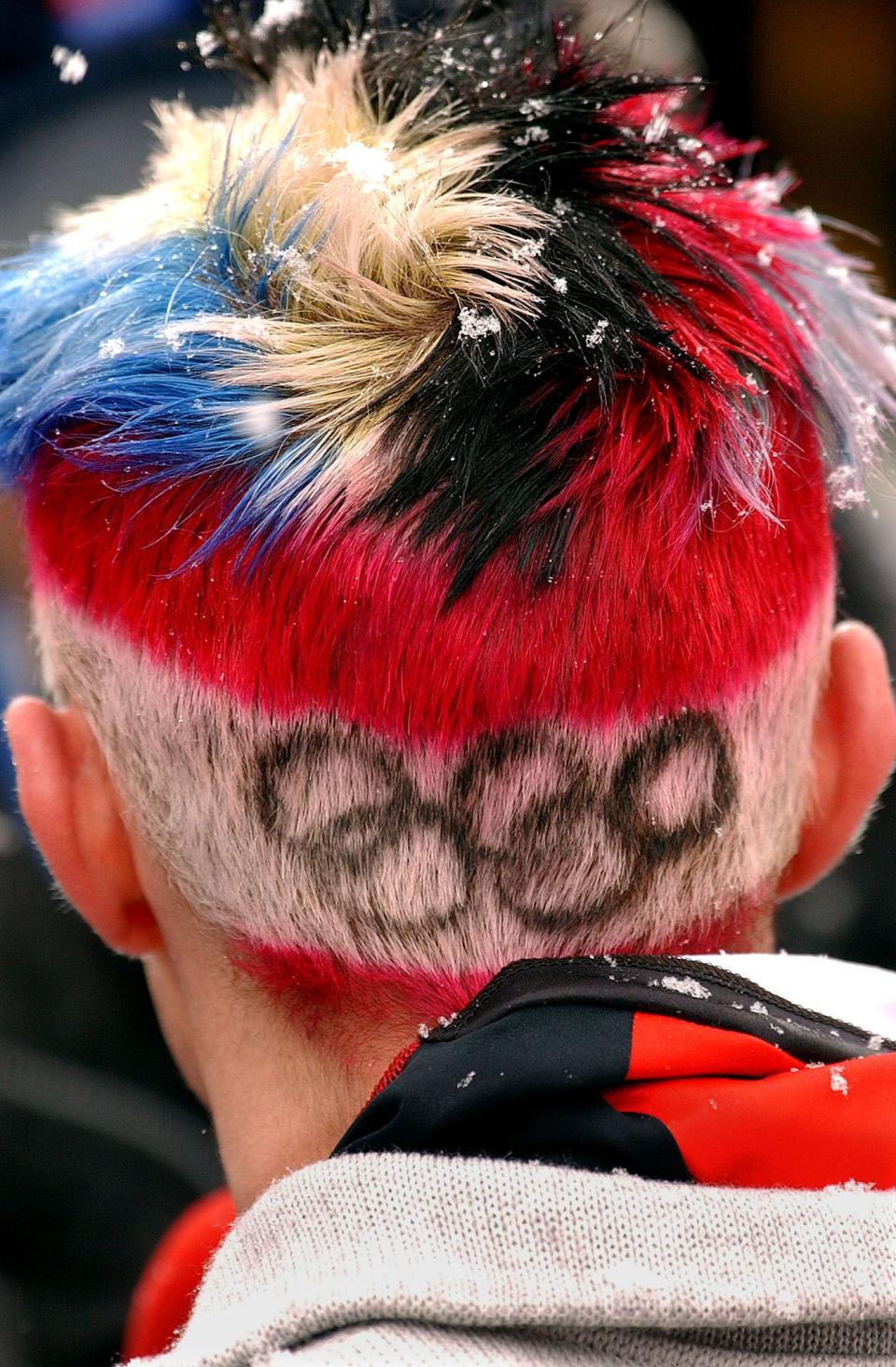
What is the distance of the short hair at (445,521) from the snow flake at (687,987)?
0.10 metres

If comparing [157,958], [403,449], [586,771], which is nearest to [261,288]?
[403,449]

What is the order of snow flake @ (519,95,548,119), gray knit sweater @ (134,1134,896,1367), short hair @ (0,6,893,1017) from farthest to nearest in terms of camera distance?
snow flake @ (519,95,548,119)
short hair @ (0,6,893,1017)
gray knit sweater @ (134,1134,896,1367)

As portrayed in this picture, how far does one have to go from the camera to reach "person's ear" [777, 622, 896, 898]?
3.54ft

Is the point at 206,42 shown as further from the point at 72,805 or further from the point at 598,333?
the point at 72,805

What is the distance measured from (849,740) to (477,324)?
48cm

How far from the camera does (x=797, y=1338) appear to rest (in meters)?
0.76

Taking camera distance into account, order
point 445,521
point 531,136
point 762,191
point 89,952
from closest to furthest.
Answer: point 445,521
point 531,136
point 762,191
point 89,952

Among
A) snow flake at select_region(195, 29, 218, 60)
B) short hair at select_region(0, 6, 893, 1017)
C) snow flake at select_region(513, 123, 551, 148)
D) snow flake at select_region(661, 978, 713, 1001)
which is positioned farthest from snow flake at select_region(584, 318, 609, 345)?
snow flake at select_region(195, 29, 218, 60)

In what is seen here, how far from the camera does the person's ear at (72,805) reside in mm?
1031

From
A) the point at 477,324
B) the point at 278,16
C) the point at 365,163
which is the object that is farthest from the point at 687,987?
the point at 278,16

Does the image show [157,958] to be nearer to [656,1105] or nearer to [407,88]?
[656,1105]

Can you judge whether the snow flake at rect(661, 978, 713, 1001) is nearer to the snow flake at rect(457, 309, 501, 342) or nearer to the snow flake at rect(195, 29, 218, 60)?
the snow flake at rect(457, 309, 501, 342)

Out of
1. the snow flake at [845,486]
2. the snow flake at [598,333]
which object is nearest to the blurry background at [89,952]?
the snow flake at [845,486]

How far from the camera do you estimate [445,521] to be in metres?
0.85
